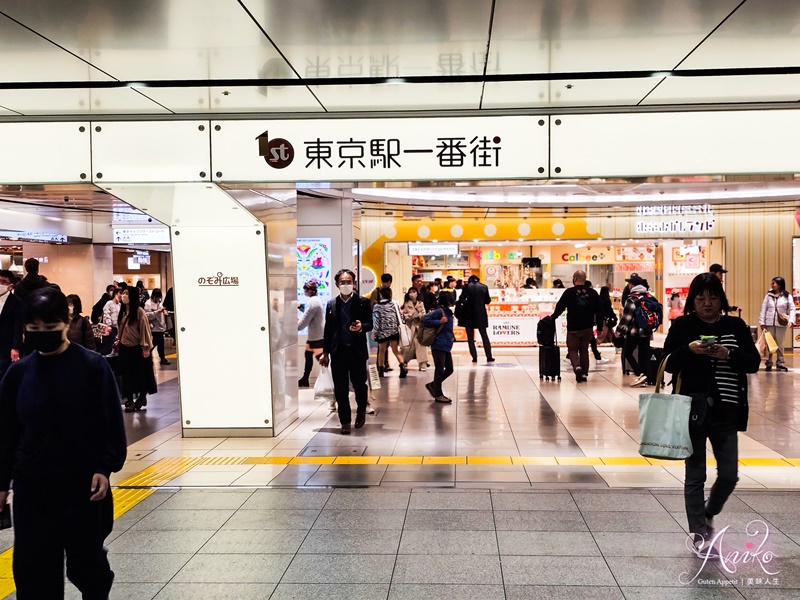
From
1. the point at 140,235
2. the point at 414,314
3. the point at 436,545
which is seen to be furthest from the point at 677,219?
the point at 436,545

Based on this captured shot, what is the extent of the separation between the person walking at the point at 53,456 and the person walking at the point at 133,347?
6297mm

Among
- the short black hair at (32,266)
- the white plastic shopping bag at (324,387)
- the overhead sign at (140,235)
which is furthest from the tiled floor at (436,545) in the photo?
the overhead sign at (140,235)

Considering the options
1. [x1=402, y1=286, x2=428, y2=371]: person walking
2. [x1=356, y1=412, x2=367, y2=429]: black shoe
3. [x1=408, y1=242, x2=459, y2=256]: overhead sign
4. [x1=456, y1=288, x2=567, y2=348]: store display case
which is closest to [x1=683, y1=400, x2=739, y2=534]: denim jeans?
[x1=356, y1=412, x2=367, y2=429]: black shoe

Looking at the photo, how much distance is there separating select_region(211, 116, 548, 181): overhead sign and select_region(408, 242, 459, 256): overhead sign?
12236 mm

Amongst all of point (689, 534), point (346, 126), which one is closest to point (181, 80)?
point (346, 126)

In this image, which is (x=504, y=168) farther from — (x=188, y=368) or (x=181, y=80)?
(x=188, y=368)

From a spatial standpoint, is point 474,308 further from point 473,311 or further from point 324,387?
point 324,387

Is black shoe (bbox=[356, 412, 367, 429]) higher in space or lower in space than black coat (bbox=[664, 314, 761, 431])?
lower

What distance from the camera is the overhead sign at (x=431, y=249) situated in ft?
58.4

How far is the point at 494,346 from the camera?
675 inches

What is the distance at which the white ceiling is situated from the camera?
3.69 m

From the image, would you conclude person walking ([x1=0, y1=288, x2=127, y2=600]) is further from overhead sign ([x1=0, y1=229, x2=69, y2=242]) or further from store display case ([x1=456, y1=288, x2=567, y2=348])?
store display case ([x1=456, y1=288, x2=567, y2=348])

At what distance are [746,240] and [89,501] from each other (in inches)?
674

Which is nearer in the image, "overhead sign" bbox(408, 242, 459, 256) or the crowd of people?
the crowd of people
